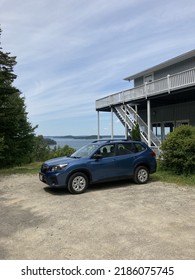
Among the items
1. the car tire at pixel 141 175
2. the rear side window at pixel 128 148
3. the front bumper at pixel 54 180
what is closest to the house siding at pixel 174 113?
the rear side window at pixel 128 148

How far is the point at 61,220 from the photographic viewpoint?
6762mm

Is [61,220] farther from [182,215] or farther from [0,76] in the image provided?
[0,76]

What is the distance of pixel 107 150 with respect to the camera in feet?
34.4

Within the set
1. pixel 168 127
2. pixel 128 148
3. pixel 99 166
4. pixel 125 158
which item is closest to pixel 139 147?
pixel 128 148

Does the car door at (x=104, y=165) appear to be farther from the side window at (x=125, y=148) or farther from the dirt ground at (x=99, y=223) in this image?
the dirt ground at (x=99, y=223)

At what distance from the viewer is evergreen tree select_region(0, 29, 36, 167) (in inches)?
627

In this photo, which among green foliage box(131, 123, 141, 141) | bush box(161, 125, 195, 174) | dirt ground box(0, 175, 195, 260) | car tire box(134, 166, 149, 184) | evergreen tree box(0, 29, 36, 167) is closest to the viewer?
dirt ground box(0, 175, 195, 260)

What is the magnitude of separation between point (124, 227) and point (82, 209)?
1.79 metres

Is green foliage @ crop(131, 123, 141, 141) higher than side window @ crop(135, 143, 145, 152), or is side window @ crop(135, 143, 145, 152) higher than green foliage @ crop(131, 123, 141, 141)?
green foliage @ crop(131, 123, 141, 141)

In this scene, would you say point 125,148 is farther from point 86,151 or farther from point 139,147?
point 86,151

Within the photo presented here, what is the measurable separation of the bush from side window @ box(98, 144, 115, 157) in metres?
3.06

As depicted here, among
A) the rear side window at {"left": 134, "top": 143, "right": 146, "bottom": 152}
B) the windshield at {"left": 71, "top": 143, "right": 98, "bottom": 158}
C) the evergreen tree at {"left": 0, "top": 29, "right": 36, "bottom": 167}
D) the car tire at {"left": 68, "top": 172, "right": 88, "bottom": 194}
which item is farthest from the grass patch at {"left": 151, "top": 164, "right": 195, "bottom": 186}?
the evergreen tree at {"left": 0, "top": 29, "right": 36, "bottom": 167}

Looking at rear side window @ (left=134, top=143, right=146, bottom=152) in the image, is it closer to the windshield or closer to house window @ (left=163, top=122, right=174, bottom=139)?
the windshield

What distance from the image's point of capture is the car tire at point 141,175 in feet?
35.5
